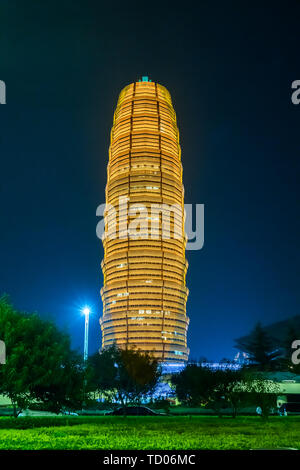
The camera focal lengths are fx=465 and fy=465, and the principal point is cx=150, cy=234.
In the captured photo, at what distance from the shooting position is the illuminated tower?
171500 mm

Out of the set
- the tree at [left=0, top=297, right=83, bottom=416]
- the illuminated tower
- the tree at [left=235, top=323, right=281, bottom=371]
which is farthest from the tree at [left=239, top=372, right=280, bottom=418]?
the illuminated tower

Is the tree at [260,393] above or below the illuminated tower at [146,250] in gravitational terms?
below

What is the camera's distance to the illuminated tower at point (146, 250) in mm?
171500

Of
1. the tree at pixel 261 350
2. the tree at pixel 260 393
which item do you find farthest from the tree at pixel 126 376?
the tree at pixel 261 350

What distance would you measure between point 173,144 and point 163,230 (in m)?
39.4

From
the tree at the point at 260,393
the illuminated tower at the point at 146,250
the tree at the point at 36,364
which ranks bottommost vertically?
the tree at the point at 260,393

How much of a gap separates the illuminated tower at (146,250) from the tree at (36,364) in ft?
450

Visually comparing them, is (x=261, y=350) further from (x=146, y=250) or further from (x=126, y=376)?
(x=146, y=250)

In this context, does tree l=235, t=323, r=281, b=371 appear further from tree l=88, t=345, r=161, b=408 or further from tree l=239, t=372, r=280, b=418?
tree l=239, t=372, r=280, b=418

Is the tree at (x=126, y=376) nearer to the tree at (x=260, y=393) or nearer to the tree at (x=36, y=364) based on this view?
the tree at (x=260, y=393)

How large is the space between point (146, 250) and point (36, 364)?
14988 centimetres

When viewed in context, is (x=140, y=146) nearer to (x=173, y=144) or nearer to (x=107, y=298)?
(x=173, y=144)
